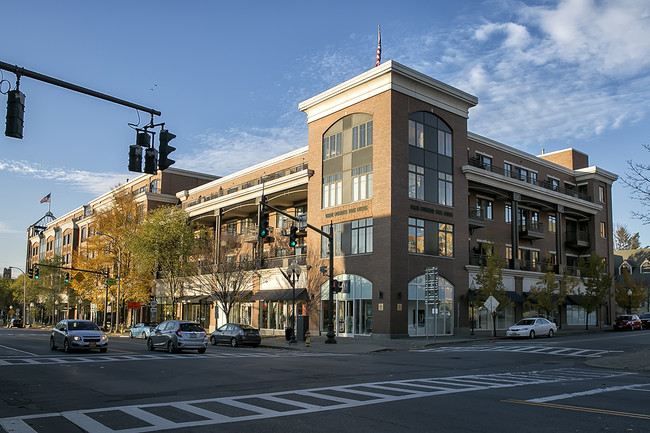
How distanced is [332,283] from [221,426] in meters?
24.2

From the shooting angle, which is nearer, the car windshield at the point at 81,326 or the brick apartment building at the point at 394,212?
the car windshield at the point at 81,326

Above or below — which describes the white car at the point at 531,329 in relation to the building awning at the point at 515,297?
below

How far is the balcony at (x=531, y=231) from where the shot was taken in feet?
178

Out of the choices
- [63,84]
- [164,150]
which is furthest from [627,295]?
[63,84]

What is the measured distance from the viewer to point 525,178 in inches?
2208

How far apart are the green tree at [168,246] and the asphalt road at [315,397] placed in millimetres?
31045

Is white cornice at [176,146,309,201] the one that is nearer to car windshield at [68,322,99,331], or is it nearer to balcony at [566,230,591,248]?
car windshield at [68,322,99,331]

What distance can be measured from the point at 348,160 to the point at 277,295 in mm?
12412

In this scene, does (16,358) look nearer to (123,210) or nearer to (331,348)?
(331,348)

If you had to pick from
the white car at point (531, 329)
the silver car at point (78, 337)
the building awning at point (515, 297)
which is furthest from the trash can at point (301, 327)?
the building awning at point (515, 297)

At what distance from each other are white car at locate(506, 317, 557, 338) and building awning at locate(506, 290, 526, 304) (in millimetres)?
5678

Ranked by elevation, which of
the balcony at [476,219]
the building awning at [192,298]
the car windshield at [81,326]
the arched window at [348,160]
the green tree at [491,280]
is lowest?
the car windshield at [81,326]

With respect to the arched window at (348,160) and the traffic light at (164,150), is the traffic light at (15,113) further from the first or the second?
the arched window at (348,160)

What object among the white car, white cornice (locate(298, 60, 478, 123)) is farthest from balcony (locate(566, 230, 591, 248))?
white cornice (locate(298, 60, 478, 123))
